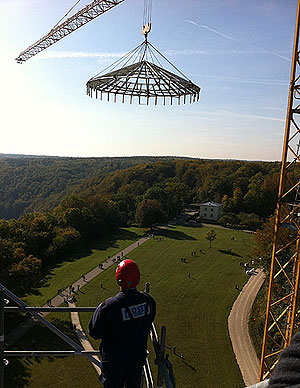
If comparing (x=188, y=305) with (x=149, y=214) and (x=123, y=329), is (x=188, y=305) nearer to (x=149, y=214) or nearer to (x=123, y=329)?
(x=123, y=329)

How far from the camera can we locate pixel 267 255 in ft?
92.9

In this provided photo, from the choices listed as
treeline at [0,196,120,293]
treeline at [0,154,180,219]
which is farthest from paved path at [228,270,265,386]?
treeline at [0,154,180,219]

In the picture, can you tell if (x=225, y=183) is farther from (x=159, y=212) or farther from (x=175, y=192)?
(x=159, y=212)

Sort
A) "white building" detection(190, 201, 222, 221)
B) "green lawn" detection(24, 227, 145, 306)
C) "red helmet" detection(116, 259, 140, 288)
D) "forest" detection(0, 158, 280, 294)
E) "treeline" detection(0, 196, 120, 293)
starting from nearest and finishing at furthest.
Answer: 1. "red helmet" detection(116, 259, 140, 288)
2. "treeline" detection(0, 196, 120, 293)
3. "green lawn" detection(24, 227, 145, 306)
4. "forest" detection(0, 158, 280, 294)
5. "white building" detection(190, 201, 222, 221)

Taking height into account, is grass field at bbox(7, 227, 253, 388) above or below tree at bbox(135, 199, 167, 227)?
below

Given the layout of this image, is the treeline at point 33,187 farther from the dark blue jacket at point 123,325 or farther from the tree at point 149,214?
the dark blue jacket at point 123,325

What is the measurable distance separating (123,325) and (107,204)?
2196 inches

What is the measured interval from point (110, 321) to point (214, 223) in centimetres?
6246

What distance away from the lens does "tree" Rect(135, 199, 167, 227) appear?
59.1m

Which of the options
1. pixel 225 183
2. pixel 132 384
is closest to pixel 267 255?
pixel 132 384

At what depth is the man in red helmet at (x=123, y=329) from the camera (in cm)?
355

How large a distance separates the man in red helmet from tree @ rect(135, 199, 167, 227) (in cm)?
Result: 5520

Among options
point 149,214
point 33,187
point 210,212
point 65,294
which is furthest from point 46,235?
point 33,187

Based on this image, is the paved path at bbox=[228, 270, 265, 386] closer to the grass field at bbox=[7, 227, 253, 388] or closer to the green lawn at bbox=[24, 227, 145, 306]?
the grass field at bbox=[7, 227, 253, 388]
